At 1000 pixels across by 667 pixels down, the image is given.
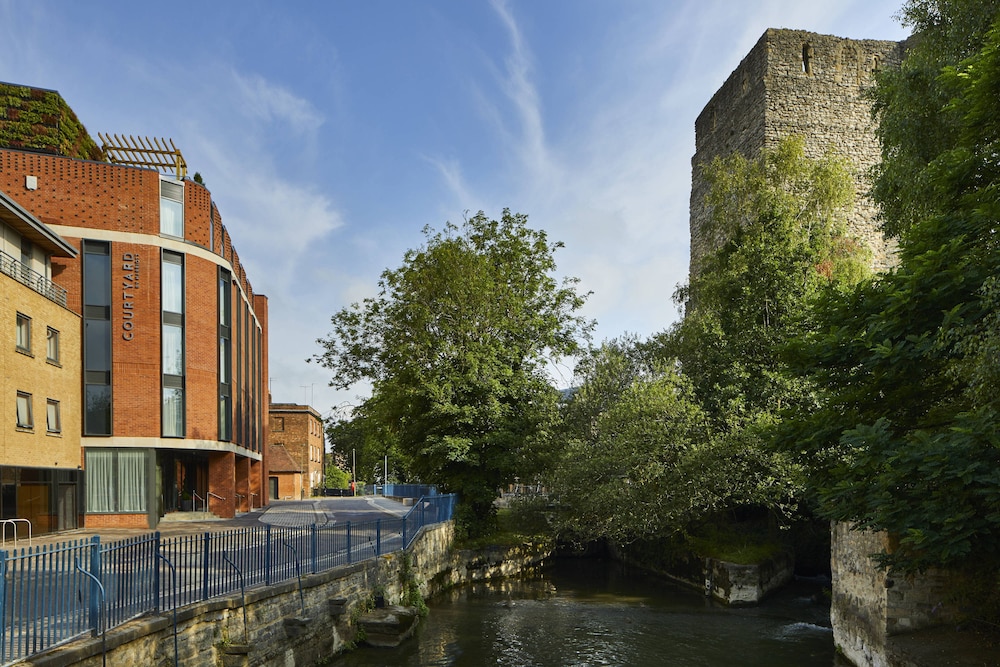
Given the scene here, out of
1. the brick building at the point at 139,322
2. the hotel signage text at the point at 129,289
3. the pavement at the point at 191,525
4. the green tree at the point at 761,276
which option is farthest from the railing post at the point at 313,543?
the hotel signage text at the point at 129,289

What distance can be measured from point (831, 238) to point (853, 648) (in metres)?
16.5

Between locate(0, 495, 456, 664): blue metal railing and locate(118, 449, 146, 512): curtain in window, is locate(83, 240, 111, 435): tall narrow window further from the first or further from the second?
locate(0, 495, 456, 664): blue metal railing

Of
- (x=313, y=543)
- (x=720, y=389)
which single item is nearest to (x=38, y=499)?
(x=313, y=543)

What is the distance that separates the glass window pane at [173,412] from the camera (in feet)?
91.2

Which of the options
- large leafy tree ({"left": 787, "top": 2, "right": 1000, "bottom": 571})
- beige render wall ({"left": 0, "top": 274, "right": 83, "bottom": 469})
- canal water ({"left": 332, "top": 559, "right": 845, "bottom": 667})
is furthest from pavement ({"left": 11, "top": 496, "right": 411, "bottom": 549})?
large leafy tree ({"left": 787, "top": 2, "right": 1000, "bottom": 571})

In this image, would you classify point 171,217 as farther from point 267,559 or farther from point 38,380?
point 267,559

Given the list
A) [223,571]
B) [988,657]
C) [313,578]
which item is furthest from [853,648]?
[223,571]

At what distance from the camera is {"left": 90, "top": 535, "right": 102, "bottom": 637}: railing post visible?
8.49 m

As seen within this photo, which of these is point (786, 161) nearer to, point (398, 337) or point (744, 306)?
point (744, 306)

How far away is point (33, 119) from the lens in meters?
31.9

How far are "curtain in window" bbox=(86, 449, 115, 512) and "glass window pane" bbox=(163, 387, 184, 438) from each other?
1.94m

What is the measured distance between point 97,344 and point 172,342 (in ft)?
7.93

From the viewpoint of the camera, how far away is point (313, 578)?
14.2 metres

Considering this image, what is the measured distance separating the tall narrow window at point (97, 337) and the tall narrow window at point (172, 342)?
174 cm
